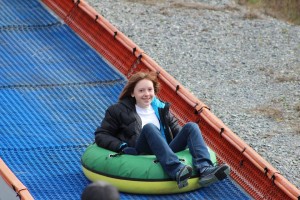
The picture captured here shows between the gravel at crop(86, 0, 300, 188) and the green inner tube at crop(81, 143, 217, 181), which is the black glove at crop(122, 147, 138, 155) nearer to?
the green inner tube at crop(81, 143, 217, 181)

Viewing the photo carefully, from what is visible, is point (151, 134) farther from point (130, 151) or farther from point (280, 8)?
point (280, 8)

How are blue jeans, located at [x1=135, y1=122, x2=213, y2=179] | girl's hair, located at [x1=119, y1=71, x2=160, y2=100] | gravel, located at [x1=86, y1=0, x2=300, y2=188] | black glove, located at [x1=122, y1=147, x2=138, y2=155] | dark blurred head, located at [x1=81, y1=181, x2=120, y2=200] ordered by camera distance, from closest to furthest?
dark blurred head, located at [x1=81, y1=181, x2=120, y2=200] < blue jeans, located at [x1=135, y1=122, x2=213, y2=179] < black glove, located at [x1=122, y1=147, x2=138, y2=155] < girl's hair, located at [x1=119, y1=71, x2=160, y2=100] < gravel, located at [x1=86, y1=0, x2=300, y2=188]

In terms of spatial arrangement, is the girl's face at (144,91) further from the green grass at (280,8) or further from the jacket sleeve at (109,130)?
the green grass at (280,8)

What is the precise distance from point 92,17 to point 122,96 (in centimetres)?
323

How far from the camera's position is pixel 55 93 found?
926 cm

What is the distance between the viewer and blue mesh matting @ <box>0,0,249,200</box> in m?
7.31

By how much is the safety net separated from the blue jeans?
0.31 m

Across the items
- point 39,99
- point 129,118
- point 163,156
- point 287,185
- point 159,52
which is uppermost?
point 159,52

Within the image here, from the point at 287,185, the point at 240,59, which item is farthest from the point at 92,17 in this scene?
the point at 287,185

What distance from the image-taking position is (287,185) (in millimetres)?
6957

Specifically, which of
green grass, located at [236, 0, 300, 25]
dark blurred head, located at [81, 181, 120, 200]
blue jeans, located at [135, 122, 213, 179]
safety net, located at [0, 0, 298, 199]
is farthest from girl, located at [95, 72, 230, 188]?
green grass, located at [236, 0, 300, 25]

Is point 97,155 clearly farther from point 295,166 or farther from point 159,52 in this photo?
point 159,52

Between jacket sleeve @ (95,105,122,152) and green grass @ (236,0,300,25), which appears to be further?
green grass @ (236,0,300,25)

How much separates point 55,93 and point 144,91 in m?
2.26
